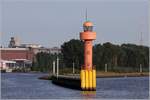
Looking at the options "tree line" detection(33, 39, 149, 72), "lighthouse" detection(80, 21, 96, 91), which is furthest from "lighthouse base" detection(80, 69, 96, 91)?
"tree line" detection(33, 39, 149, 72)

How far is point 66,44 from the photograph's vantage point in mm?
152250

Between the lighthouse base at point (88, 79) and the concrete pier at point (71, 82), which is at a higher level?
the lighthouse base at point (88, 79)

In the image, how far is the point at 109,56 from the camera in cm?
15900

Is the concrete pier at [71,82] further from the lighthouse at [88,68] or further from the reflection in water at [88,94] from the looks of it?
the reflection in water at [88,94]

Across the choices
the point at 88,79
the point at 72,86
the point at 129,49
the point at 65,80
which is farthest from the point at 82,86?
the point at 129,49

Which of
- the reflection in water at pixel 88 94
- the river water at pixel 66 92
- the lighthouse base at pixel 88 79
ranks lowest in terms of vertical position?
the river water at pixel 66 92

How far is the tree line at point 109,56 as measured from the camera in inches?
5832

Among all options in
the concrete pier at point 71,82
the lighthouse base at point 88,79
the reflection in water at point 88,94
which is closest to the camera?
Answer: the reflection in water at point 88,94

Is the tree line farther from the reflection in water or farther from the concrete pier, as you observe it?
the reflection in water

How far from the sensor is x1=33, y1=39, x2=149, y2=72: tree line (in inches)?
5832

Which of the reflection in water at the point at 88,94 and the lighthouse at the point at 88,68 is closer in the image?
the reflection in water at the point at 88,94

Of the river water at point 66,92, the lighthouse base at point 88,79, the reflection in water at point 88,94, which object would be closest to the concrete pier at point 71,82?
the river water at point 66,92

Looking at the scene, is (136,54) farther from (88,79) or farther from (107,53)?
(88,79)

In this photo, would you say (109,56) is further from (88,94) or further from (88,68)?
(88,94)
